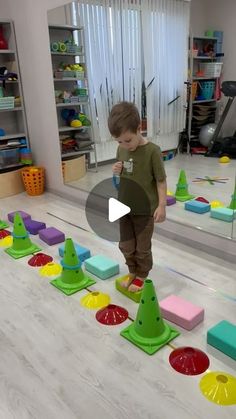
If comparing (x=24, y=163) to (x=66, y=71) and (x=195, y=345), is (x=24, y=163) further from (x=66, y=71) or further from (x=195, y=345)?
(x=195, y=345)

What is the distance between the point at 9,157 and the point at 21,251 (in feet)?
5.29

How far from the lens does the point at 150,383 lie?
4.21 ft

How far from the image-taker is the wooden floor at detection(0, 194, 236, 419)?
1197 mm

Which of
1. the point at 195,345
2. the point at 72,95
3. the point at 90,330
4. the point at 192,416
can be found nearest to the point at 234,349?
the point at 195,345

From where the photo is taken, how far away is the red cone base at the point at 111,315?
1618 millimetres

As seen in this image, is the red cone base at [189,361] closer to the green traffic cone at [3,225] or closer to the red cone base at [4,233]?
the red cone base at [4,233]

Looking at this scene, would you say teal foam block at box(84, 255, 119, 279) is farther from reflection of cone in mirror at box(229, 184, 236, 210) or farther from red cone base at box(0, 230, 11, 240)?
reflection of cone in mirror at box(229, 184, 236, 210)

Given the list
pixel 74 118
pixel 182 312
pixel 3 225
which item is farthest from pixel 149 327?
pixel 74 118

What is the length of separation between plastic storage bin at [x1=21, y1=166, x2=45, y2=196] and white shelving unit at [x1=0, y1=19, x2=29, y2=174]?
0.22 meters

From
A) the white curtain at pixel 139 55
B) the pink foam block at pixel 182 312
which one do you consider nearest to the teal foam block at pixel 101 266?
the pink foam block at pixel 182 312

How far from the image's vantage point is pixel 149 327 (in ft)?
4.84

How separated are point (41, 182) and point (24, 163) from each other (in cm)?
32
